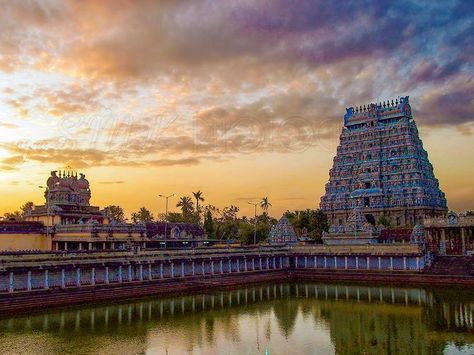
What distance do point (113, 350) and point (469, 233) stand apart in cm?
7022

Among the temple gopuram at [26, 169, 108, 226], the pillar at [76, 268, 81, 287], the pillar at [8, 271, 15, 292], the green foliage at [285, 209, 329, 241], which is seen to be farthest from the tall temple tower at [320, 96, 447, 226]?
the pillar at [8, 271, 15, 292]

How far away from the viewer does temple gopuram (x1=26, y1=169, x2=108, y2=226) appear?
3110 inches

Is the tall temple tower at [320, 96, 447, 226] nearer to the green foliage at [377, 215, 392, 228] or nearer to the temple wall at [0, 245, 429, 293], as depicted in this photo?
the green foliage at [377, 215, 392, 228]

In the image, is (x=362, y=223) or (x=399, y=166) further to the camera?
(x=399, y=166)

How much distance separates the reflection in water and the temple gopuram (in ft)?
109

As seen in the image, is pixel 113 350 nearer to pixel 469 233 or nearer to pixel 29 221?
pixel 29 221

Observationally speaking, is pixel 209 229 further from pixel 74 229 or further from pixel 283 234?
pixel 74 229

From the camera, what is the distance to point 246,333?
1481 inches

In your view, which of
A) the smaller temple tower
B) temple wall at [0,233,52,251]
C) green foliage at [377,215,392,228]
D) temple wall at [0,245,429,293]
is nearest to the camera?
temple wall at [0,245,429,293]

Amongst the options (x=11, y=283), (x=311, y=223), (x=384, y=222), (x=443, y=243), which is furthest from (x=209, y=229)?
(x=11, y=283)

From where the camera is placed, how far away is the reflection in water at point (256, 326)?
32812mm

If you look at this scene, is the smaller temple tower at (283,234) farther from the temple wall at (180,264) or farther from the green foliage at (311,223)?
the green foliage at (311,223)

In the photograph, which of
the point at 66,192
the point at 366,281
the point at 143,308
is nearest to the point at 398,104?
the point at 366,281

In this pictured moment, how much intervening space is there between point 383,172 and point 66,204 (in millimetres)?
61630
